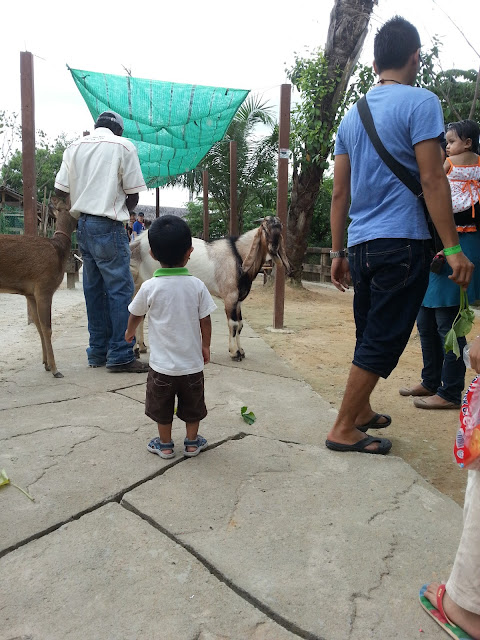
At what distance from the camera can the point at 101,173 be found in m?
4.05

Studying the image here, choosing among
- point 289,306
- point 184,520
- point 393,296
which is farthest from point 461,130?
point 289,306

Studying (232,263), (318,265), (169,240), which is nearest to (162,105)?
(232,263)

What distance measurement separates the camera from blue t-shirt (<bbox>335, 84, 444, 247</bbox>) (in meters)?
2.28

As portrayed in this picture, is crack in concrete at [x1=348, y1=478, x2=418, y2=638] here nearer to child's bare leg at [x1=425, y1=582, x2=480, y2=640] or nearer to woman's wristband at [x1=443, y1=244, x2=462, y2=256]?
child's bare leg at [x1=425, y1=582, x2=480, y2=640]

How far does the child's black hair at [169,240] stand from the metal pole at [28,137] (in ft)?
13.4

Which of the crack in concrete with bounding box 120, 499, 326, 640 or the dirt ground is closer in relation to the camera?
the crack in concrete with bounding box 120, 499, 326, 640

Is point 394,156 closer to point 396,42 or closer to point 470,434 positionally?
point 396,42

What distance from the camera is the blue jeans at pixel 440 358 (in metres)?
3.47

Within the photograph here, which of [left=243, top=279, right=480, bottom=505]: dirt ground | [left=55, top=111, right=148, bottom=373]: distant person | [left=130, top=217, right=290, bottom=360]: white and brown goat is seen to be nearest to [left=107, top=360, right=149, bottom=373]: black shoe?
[left=55, top=111, right=148, bottom=373]: distant person

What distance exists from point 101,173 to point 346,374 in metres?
2.69

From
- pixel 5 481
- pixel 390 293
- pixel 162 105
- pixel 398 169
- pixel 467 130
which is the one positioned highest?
pixel 162 105

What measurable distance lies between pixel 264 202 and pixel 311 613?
18630mm

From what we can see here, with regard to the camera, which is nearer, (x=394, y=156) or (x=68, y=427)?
(x=394, y=156)

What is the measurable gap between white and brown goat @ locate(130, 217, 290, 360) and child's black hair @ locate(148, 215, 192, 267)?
240 centimetres
